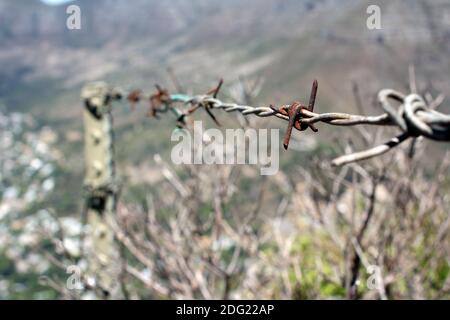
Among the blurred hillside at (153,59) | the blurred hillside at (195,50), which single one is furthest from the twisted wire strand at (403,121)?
the blurred hillside at (195,50)

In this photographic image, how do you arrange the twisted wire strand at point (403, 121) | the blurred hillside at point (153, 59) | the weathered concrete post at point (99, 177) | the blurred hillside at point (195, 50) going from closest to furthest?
1. the twisted wire strand at point (403, 121)
2. the weathered concrete post at point (99, 177)
3. the blurred hillside at point (153, 59)
4. the blurred hillside at point (195, 50)

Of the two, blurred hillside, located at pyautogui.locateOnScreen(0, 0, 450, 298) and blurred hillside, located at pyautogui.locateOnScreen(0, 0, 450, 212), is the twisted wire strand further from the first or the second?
blurred hillside, located at pyautogui.locateOnScreen(0, 0, 450, 212)

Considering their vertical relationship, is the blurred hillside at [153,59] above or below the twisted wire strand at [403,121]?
above

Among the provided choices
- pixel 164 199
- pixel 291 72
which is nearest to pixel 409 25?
pixel 291 72

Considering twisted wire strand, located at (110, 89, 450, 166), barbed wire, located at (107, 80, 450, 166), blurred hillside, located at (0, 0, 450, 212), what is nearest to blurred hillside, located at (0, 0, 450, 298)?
blurred hillside, located at (0, 0, 450, 212)

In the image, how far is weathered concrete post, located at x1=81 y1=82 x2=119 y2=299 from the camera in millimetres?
2480

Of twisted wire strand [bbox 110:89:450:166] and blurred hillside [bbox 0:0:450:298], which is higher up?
blurred hillside [bbox 0:0:450:298]

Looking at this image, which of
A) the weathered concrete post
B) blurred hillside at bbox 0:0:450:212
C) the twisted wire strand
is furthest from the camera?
blurred hillside at bbox 0:0:450:212

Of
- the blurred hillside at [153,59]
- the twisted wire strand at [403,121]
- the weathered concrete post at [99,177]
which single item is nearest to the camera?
the twisted wire strand at [403,121]

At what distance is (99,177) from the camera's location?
253 centimetres

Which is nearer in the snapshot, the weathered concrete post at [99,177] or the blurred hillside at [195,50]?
the weathered concrete post at [99,177]

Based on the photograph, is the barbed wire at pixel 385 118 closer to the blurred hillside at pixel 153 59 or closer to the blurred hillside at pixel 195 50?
the blurred hillside at pixel 153 59

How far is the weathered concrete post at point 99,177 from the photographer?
8.14 feet

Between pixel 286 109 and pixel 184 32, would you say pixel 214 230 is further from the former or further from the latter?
pixel 184 32
